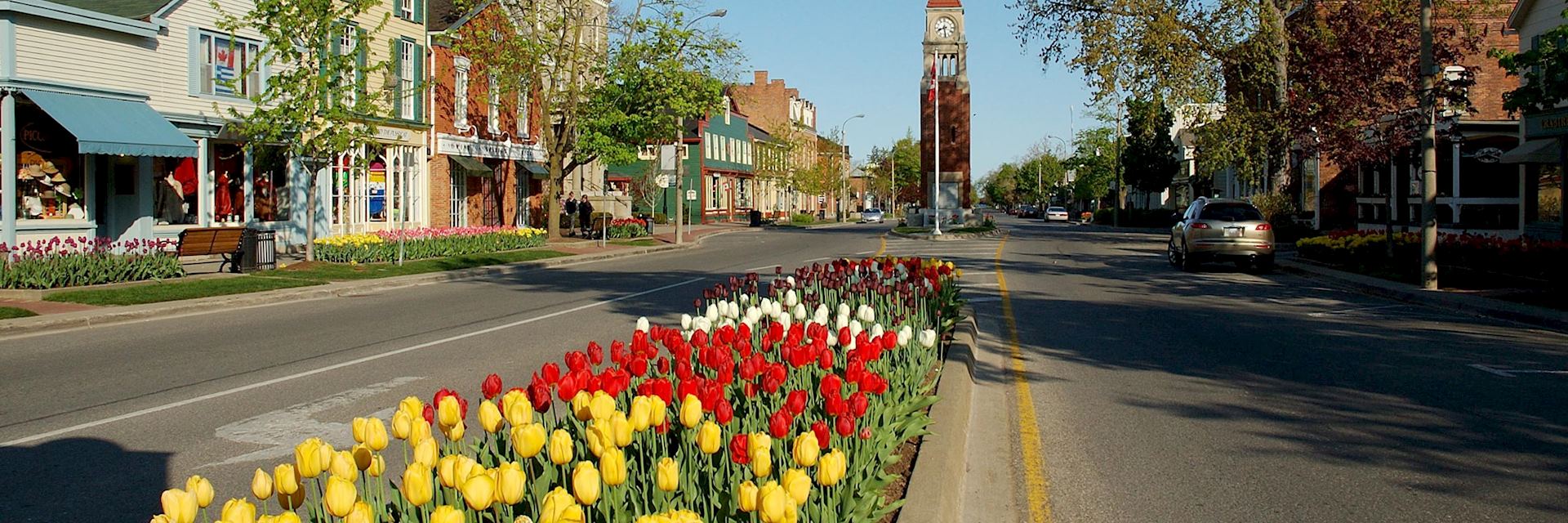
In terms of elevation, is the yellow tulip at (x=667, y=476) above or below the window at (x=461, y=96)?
below

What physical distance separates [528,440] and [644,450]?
0.95m

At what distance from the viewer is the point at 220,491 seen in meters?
6.08

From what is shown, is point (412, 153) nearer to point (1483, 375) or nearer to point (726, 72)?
point (726, 72)

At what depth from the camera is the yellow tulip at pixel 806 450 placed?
3666 millimetres

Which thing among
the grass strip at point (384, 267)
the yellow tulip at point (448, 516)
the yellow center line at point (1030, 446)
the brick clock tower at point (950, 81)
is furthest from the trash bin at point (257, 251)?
the brick clock tower at point (950, 81)

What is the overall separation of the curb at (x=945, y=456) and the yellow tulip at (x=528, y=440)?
172 centimetres

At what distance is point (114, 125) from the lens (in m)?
21.1

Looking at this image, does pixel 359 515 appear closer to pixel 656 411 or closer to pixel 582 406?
pixel 656 411

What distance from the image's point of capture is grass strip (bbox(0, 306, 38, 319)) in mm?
14414

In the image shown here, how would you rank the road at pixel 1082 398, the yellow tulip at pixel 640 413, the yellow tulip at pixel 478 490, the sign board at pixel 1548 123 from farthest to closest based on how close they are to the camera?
the sign board at pixel 1548 123, the road at pixel 1082 398, the yellow tulip at pixel 640 413, the yellow tulip at pixel 478 490

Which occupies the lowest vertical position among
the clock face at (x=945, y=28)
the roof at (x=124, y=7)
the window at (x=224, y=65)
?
the window at (x=224, y=65)

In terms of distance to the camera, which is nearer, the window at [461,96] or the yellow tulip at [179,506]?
the yellow tulip at [179,506]

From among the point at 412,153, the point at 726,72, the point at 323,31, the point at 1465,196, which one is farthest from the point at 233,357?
the point at 1465,196

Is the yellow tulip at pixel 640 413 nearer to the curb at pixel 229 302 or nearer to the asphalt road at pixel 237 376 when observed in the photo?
the asphalt road at pixel 237 376
